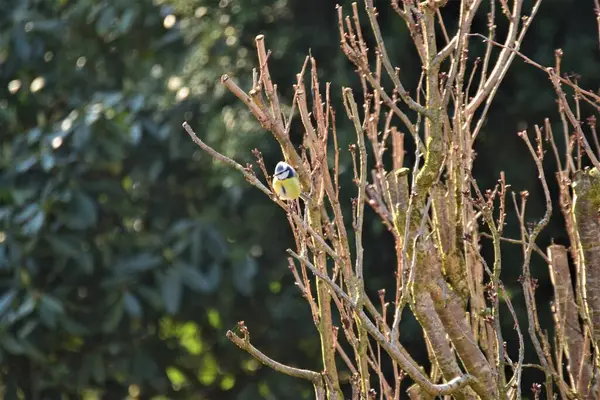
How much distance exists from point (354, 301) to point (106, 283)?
3.29 metres

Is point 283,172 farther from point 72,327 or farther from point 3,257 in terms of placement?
point 3,257

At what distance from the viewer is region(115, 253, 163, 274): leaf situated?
16.0 ft

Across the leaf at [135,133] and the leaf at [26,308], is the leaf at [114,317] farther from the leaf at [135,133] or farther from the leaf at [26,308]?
the leaf at [135,133]

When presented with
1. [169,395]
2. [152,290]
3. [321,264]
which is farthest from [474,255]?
[169,395]

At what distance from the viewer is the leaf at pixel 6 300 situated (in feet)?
16.4

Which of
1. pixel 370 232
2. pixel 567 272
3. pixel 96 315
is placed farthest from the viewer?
pixel 96 315

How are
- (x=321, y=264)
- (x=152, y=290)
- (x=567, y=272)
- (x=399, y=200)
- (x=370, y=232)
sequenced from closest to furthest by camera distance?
1. (x=321, y=264)
2. (x=399, y=200)
3. (x=567, y=272)
4. (x=370, y=232)
5. (x=152, y=290)

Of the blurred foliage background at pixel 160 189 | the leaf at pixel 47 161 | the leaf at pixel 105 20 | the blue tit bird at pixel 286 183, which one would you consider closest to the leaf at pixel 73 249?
the blurred foliage background at pixel 160 189

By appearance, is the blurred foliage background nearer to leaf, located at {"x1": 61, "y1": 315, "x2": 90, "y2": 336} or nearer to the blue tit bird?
leaf, located at {"x1": 61, "y1": 315, "x2": 90, "y2": 336}

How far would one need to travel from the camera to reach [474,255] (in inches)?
89.2

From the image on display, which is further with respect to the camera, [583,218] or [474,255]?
[474,255]

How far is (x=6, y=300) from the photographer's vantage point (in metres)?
5.01

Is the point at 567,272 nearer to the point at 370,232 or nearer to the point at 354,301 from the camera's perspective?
the point at 354,301

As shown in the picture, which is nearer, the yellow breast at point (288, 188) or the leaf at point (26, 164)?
the yellow breast at point (288, 188)
